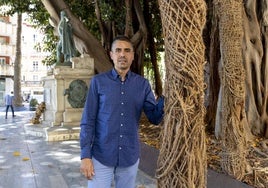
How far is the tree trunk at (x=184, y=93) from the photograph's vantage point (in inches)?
76.5

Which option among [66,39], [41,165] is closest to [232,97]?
[41,165]

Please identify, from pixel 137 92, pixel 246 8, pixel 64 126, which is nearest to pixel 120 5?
pixel 64 126

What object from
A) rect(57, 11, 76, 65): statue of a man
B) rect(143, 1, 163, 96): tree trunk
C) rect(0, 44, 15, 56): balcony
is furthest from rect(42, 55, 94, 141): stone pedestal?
rect(0, 44, 15, 56): balcony

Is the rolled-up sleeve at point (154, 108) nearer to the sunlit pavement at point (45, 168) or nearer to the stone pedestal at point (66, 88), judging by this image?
the sunlit pavement at point (45, 168)

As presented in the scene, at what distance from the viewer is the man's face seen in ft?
7.36

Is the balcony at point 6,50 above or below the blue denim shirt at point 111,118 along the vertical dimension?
above

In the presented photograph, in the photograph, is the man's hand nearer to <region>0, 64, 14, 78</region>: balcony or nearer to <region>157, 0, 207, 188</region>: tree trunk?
<region>157, 0, 207, 188</region>: tree trunk

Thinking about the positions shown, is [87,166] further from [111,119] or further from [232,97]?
[232,97]

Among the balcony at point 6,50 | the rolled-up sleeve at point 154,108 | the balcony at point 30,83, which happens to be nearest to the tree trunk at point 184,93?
the rolled-up sleeve at point 154,108

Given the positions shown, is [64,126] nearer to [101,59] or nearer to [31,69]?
[101,59]

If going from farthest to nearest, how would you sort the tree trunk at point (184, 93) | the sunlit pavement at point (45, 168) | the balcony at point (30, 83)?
the balcony at point (30, 83), the sunlit pavement at point (45, 168), the tree trunk at point (184, 93)

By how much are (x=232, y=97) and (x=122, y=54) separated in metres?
2.05

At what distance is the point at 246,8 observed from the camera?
6211mm

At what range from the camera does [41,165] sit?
547cm
